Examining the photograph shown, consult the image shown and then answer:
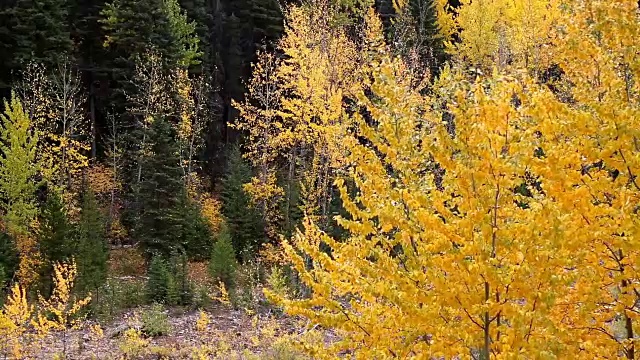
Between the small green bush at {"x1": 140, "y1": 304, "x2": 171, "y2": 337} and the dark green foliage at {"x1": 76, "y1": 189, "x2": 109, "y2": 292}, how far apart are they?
2883 millimetres

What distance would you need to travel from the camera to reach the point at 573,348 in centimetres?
509

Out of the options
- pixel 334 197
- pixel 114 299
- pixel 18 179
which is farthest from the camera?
pixel 334 197

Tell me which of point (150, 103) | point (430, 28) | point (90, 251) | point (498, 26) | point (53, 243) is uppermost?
point (430, 28)

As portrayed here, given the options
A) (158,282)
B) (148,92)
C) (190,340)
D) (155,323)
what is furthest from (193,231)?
(190,340)

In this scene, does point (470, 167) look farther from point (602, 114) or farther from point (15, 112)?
point (15, 112)

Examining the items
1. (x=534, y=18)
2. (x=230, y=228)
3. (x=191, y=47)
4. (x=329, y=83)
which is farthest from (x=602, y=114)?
(x=191, y=47)

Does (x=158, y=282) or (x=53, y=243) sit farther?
(x=158, y=282)

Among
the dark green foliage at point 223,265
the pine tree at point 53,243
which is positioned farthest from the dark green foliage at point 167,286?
the pine tree at point 53,243

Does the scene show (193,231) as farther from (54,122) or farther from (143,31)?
(143,31)

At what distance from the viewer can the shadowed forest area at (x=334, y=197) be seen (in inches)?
180

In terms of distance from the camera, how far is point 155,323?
14789 mm

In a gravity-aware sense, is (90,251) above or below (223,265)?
above

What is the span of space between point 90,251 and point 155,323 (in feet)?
14.9

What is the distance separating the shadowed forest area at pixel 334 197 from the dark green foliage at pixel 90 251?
0.07m
